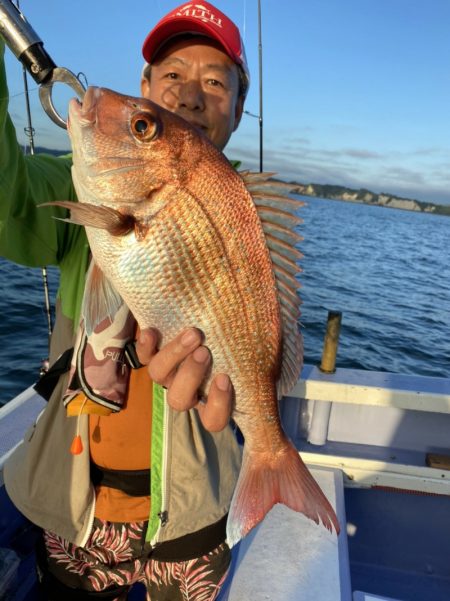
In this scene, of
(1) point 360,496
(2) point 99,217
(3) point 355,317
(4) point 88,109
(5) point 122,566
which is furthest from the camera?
(3) point 355,317

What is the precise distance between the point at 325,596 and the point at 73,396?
67.1 inches

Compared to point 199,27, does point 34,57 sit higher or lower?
lower

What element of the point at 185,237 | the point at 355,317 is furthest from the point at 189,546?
the point at 355,317

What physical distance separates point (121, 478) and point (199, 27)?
6.66 feet

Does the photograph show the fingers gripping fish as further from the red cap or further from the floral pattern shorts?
the red cap

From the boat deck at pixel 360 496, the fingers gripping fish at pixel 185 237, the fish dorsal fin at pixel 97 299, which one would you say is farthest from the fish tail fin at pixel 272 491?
the boat deck at pixel 360 496

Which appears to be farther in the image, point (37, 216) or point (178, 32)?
point (178, 32)

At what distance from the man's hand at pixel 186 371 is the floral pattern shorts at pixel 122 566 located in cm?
74

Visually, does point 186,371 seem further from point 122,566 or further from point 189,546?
point 122,566

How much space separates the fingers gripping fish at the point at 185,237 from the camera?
1492 mm

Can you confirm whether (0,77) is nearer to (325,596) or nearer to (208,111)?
(208,111)

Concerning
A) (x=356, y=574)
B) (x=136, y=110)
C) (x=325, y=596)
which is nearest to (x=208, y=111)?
(x=136, y=110)

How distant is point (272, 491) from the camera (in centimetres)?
176

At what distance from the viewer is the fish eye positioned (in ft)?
4.94
